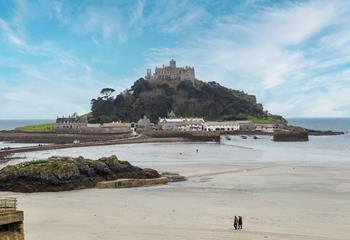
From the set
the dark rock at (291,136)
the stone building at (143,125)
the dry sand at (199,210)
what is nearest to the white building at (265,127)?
the stone building at (143,125)

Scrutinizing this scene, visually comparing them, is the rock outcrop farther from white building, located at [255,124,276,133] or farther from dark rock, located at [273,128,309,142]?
white building, located at [255,124,276,133]

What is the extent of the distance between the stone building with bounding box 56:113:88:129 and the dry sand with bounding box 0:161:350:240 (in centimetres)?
12361

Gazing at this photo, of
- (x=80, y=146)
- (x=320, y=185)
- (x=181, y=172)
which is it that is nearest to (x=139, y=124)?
(x=80, y=146)

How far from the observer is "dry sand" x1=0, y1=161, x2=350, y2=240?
23.9 meters

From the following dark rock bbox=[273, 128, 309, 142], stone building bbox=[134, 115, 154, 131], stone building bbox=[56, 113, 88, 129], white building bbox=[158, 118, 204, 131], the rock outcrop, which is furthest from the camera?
stone building bbox=[56, 113, 88, 129]

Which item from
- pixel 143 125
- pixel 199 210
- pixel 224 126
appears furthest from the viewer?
pixel 224 126

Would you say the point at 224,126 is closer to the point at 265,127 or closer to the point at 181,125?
the point at 265,127

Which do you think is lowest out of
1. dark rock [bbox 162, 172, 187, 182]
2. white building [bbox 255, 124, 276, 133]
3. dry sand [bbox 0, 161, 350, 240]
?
dry sand [bbox 0, 161, 350, 240]

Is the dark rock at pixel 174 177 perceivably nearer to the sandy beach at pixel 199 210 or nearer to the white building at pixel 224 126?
the sandy beach at pixel 199 210

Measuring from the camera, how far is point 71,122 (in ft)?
555

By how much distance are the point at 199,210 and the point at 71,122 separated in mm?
143466

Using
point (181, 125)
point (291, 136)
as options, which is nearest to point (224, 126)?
point (181, 125)

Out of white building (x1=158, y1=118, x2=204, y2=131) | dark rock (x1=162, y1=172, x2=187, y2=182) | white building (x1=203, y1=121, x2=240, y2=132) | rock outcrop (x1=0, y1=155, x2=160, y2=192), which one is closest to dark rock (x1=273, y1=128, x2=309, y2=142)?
white building (x1=158, y1=118, x2=204, y2=131)

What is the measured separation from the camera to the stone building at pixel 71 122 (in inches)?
6544
